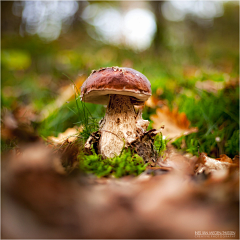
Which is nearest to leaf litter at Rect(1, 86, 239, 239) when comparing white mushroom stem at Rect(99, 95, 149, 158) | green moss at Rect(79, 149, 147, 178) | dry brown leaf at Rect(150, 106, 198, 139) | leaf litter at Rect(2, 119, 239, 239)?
leaf litter at Rect(2, 119, 239, 239)

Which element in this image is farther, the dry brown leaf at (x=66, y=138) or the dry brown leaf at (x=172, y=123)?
the dry brown leaf at (x=172, y=123)

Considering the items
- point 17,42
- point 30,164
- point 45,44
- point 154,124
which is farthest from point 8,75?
point 30,164

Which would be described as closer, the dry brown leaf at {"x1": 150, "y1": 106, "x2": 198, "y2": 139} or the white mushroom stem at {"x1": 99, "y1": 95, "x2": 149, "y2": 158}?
the white mushroom stem at {"x1": 99, "y1": 95, "x2": 149, "y2": 158}

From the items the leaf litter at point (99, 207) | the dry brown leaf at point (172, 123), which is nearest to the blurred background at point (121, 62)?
the dry brown leaf at point (172, 123)

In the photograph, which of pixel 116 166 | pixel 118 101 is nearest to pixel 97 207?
pixel 116 166

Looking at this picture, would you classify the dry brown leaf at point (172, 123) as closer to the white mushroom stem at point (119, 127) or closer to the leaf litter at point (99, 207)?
the white mushroom stem at point (119, 127)

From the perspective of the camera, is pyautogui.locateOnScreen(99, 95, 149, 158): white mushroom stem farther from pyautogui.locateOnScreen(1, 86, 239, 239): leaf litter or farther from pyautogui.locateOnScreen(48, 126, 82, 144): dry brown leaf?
pyautogui.locateOnScreen(1, 86, 239, 239): leaf litter
